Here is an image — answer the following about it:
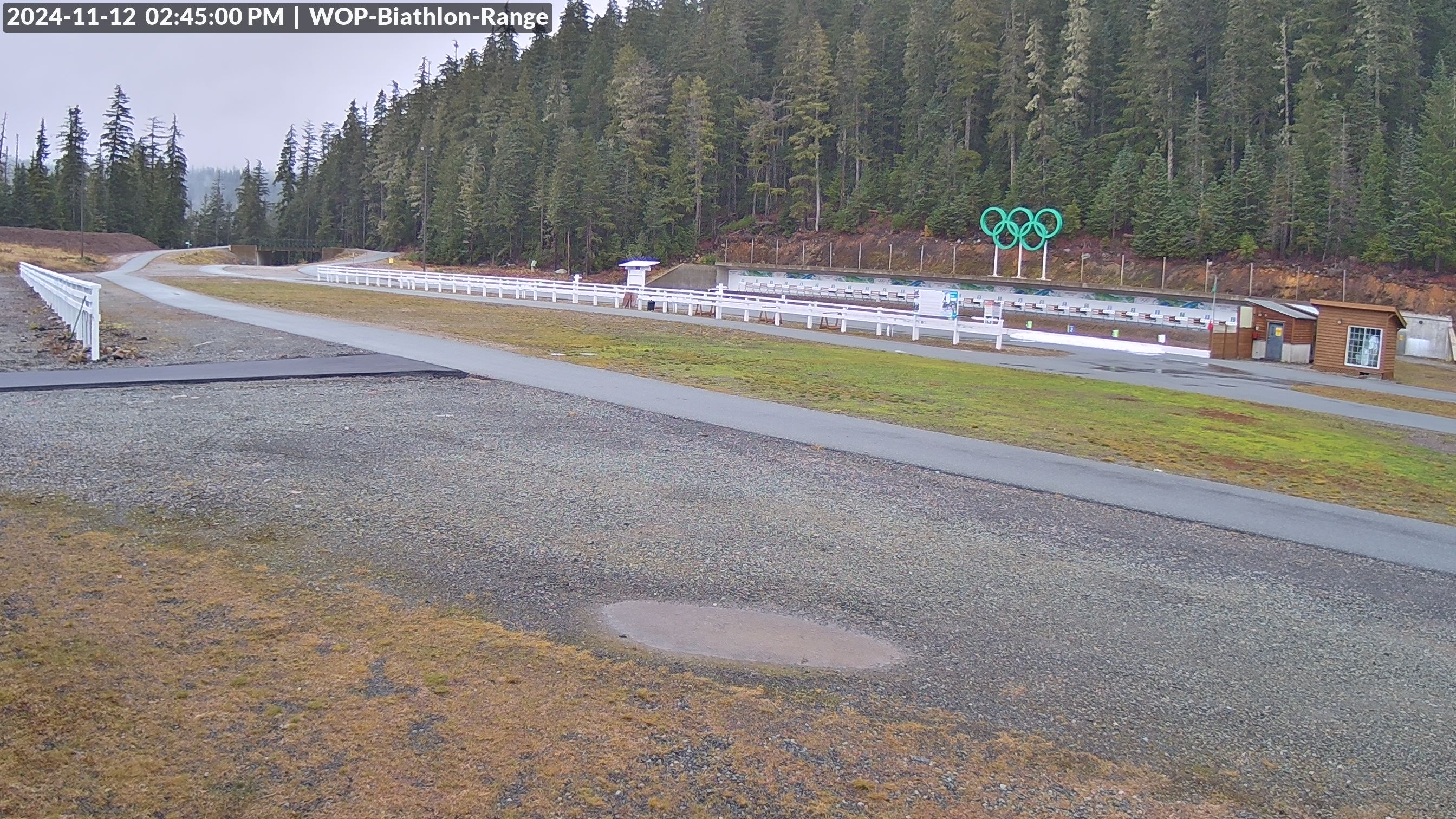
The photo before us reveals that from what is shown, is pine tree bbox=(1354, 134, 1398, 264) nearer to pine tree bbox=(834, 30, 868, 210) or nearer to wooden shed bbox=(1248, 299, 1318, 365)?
wooden shed bbox=(1248, 299, 1318, 365)

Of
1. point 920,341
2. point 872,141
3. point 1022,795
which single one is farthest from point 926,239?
point 1022,795

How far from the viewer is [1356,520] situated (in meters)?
9.95

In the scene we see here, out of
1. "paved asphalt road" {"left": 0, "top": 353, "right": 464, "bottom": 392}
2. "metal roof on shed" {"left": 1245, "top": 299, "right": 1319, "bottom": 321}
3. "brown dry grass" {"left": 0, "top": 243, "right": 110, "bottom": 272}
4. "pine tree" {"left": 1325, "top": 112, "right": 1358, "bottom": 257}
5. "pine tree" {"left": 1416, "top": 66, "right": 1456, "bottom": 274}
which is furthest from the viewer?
"brown dry grass" {"left": 0, "top": 243, "right": 110, "bottom": 272}

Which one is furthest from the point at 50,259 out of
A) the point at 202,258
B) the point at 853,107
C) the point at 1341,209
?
the point at 1341,209

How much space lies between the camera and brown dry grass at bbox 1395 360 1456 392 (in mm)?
29719

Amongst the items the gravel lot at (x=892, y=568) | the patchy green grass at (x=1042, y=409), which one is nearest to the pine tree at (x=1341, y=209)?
the patchy green grass at (x=1042, y=409)

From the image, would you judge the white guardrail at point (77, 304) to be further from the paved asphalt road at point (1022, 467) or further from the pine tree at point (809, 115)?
the pine tree at point (809, 115)

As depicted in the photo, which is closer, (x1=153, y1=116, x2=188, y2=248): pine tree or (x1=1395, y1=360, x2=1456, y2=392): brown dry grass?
(x1=1395, y1=360, x2=1456, y2=392): brown dry grass

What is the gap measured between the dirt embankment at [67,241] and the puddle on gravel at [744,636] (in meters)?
98.5

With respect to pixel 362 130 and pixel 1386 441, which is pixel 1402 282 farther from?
pixel 362 130

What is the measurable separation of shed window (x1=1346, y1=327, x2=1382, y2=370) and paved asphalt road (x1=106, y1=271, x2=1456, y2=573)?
79.3ft

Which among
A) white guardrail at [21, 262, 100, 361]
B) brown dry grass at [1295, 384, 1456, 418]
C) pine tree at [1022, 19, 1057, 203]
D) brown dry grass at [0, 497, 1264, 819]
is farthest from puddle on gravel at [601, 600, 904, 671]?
pine tree at [1022, 19, 1057, 203]

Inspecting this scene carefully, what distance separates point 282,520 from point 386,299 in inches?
1409

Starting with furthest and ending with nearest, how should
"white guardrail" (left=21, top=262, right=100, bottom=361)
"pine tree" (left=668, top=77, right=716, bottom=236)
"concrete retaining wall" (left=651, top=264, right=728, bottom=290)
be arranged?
"pine tree" (left=668, top=77, right=716, bottom=236) < "concrete retaining wall" (left=651, top=264, right=728, bottom=290) < "white guardrail" (left=21, top=262, right=100, bottom=361)
